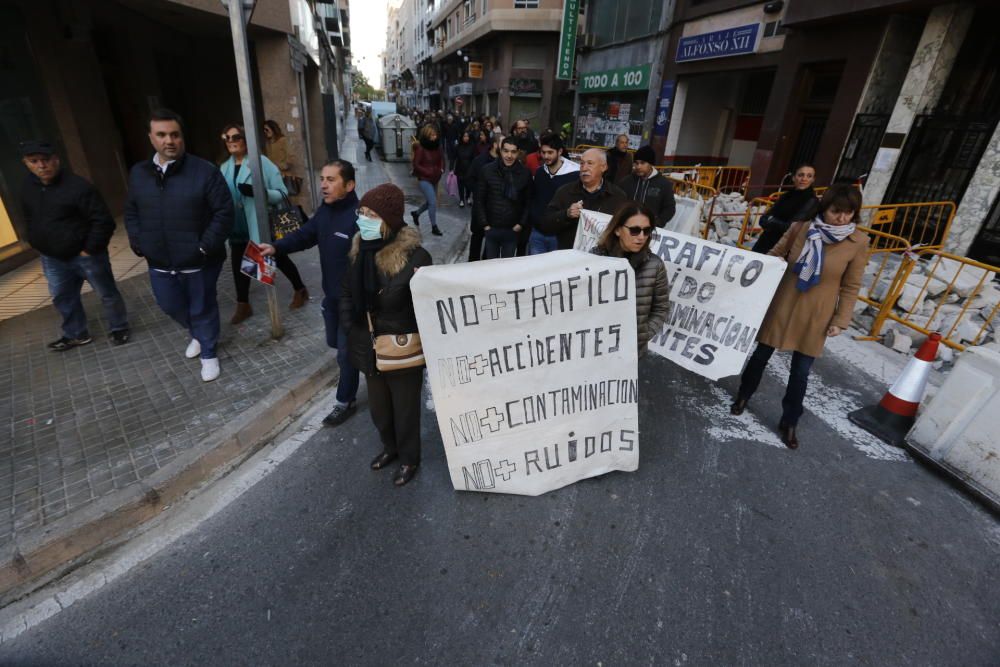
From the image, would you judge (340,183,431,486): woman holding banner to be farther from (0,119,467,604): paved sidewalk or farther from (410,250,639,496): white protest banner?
(0,119,467,604): paved sidewalk

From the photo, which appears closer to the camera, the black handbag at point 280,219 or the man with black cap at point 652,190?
the black handbag at point 280,219

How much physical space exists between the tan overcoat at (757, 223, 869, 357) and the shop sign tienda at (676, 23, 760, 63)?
42.7 ft

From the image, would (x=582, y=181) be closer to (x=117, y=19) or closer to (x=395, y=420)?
(x=395, y=420)

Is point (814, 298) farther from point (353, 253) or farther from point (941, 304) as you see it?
point (941, 304)

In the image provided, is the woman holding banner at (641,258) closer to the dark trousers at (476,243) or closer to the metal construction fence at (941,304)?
the dark trousers at (476,243)

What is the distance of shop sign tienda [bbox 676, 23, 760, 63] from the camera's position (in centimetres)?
1358

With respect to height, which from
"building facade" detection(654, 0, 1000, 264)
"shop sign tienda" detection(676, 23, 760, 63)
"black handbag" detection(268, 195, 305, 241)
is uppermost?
"shop sign tienda" detection(676, 23, 760, 63)

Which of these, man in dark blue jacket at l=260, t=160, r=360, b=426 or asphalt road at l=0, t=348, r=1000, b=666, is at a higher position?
man in dark blue jacket at l=260, t=160, r=360, b=426

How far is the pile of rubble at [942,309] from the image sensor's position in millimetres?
5840

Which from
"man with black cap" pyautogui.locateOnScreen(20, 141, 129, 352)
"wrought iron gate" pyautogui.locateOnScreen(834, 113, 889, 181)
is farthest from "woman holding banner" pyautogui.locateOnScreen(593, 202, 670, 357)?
"wrought iron gate" pyautogui.locateOnScreen(834, 113, 889, 181)

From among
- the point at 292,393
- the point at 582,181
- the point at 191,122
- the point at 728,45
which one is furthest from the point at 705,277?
the point at 191,122

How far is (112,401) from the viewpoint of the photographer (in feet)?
13.0

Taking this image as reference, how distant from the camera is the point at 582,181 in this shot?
4.75 m

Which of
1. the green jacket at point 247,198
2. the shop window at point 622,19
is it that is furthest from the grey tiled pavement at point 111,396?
the shop window at point 622,19
